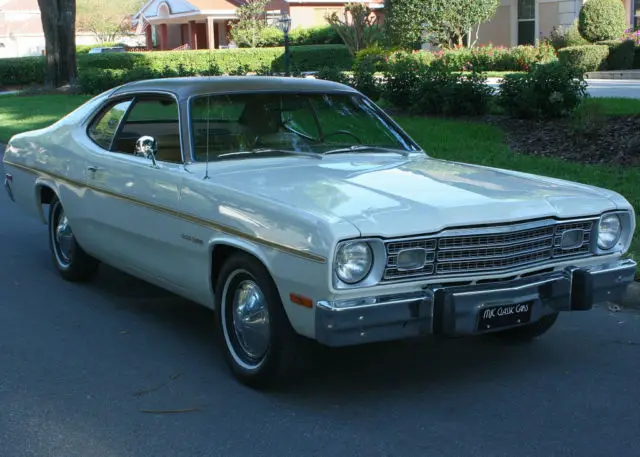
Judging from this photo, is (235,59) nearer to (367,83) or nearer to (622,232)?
(367,83)

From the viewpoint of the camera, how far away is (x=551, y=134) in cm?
1322

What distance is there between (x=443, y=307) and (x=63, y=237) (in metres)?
3.85

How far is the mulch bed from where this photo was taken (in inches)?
454

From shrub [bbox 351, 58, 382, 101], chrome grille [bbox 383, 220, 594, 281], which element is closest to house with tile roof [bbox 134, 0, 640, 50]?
shrub [bbox 351, 58, 382, 101]

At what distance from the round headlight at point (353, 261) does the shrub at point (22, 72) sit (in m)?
37.0

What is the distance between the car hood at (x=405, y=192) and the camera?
4453 mm

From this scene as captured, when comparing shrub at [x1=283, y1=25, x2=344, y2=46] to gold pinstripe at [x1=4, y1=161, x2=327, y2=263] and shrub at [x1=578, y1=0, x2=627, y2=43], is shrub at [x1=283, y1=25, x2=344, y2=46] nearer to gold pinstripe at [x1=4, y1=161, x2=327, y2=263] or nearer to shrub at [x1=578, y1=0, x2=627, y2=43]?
shrub at [x1=578, y1=0, x2=627, y2=43]

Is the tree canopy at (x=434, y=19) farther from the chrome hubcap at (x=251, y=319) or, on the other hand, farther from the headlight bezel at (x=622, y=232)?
the chrome hubcap at (x=251, y=319)

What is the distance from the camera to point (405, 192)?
16.0 feet

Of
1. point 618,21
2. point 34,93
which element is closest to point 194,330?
point 34,93

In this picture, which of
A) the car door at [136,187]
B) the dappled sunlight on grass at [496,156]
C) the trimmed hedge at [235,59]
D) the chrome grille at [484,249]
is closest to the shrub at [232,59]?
the trimmed hedge at [235,59]

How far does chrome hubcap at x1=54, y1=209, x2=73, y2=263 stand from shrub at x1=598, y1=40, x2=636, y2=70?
27978mm

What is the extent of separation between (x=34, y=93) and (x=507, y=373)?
2747cm

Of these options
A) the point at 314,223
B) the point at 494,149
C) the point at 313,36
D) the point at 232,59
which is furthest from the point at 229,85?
the point at 313,36
